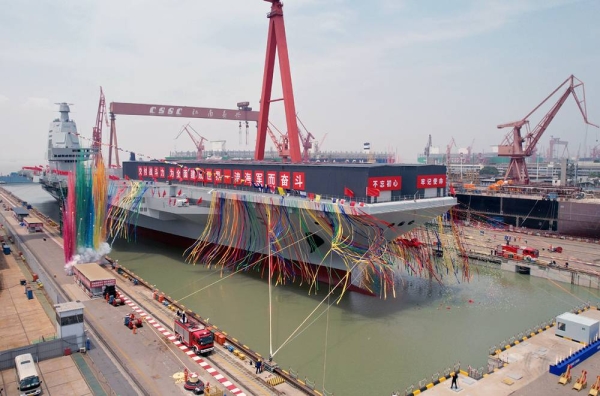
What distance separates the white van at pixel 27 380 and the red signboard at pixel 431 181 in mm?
14422

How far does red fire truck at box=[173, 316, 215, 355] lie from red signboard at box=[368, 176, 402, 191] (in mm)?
7781

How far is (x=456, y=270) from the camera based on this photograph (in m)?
23.3

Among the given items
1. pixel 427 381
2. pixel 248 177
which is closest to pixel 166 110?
pixel 248 177

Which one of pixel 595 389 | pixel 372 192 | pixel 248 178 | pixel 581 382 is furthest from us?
pixel 248 178

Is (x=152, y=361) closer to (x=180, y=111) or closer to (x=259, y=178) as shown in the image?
(x=259, y=178)

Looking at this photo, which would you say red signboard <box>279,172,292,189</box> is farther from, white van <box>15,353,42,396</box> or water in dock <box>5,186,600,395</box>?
white van <box>15,353,42,396</box>

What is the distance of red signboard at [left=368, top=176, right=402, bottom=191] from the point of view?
1636cm

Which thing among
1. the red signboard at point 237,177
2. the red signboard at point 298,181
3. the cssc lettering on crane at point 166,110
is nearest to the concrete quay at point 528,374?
the red signboard at point 298,181

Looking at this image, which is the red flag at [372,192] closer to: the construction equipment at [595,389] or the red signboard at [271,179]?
the red signboard at [271,179]

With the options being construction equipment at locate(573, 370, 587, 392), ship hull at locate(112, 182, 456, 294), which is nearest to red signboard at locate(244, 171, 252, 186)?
ship hull at locate(112, 182, 456, 294)

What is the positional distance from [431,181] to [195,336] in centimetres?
1166

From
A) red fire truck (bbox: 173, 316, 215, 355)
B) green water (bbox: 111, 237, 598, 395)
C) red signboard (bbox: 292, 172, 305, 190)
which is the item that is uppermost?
red signboard (bbox: 292, 172, 305, 190)

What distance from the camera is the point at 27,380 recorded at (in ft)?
31.4

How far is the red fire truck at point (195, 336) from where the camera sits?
12133 millimetres
